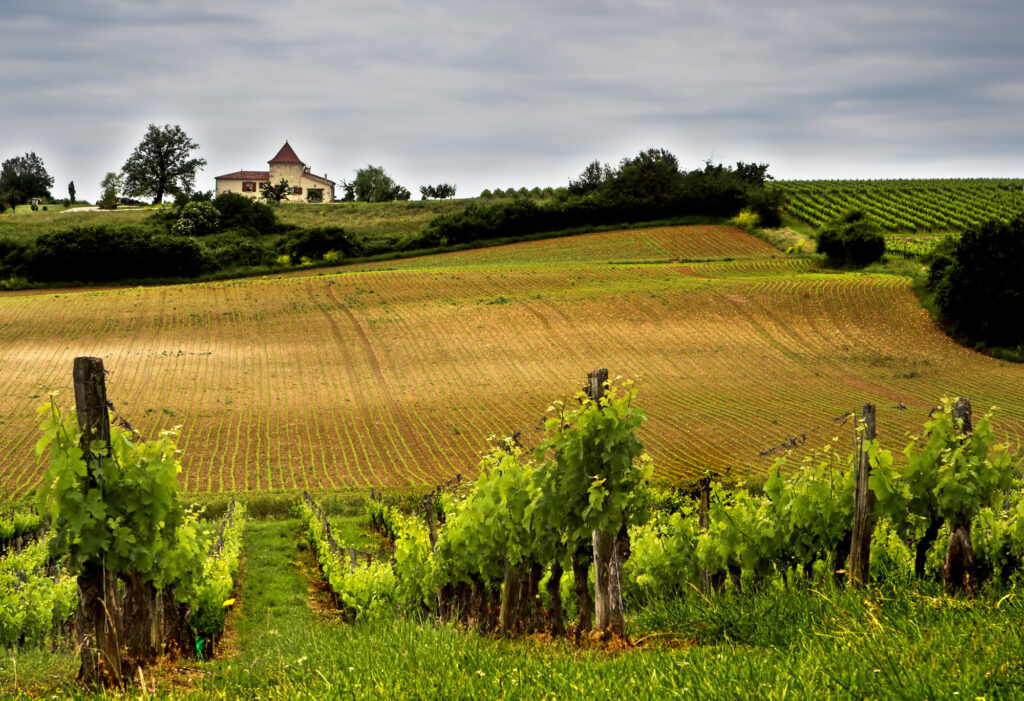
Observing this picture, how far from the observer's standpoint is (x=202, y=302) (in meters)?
57.4

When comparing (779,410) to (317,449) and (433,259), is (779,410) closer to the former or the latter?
(317,449)

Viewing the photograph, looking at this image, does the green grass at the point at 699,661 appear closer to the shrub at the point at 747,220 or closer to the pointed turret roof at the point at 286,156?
the shrub at the point at 747,220

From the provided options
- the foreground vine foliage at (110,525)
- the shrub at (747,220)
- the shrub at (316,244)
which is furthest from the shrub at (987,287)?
the foreground vine foliage at (110,525)

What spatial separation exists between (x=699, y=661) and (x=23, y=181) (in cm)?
15102

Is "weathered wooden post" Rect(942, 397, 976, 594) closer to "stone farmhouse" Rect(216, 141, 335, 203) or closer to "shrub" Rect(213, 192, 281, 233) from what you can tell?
"shrub" Rect(213, 192, 281, 233)

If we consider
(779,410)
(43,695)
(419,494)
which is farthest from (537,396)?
(43,695)

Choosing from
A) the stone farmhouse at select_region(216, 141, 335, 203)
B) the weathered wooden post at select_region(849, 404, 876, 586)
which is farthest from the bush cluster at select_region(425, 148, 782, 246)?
the weathered wooden post at select_region(849, 404, 876, 586)

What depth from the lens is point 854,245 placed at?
66.9 metres

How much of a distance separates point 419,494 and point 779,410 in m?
16.9

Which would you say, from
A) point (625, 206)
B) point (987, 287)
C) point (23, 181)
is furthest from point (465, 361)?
point (23, 181)

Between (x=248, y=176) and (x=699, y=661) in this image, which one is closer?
(x=699, y=661)

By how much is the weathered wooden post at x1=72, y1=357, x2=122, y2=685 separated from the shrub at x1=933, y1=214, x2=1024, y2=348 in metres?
49.7

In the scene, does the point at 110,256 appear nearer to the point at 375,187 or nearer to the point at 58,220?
the point at 58,220

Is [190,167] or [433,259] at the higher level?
[190,167]
